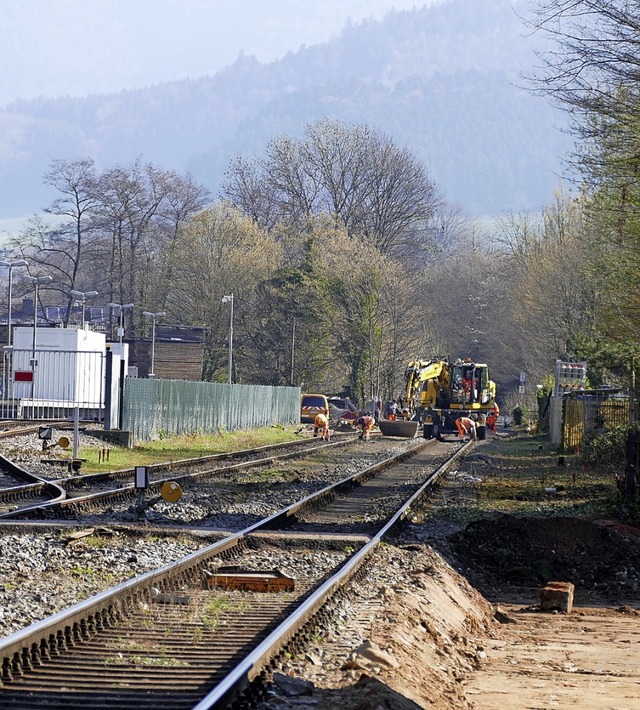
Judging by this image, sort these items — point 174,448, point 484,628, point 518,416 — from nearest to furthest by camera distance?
point 484,628 → point 174,448 → point 518,416

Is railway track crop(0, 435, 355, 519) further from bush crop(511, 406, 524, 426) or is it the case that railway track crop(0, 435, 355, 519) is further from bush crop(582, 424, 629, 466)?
bush crop(511, 406, 524, 426)

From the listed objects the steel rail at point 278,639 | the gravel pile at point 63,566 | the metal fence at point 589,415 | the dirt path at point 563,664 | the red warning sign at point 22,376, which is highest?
the red warning sign at point 22,376

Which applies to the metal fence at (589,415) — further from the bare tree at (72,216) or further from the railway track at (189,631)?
the bare tree at (72,216)

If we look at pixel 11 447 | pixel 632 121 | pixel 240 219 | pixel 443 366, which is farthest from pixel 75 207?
pixel 632 121

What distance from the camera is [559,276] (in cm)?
5316

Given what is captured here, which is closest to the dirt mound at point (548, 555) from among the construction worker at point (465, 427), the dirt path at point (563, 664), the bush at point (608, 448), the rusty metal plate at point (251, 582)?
the dirt path at point (563, 664)

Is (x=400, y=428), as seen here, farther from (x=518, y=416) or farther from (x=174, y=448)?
(x=518, y=416)

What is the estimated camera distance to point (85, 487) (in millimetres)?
21031

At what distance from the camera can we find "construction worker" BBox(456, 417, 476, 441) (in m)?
51.2

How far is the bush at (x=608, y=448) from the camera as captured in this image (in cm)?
3037

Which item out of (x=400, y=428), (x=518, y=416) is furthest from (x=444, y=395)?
(x=518, y=416)

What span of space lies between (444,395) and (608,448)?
2332 cm

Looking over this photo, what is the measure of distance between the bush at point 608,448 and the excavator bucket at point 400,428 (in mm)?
20203

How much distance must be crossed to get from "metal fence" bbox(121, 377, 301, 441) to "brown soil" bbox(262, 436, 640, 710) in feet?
64.0
